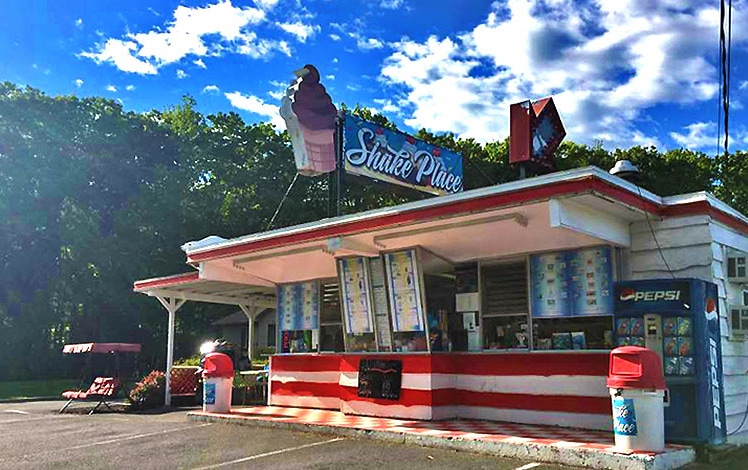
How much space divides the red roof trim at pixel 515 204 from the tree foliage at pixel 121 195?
59.3 feet

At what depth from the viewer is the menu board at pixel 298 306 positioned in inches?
528

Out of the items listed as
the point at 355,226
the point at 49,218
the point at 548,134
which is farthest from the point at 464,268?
the point at 49,218

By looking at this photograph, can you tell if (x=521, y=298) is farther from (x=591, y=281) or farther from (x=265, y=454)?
(x=265, y=454)

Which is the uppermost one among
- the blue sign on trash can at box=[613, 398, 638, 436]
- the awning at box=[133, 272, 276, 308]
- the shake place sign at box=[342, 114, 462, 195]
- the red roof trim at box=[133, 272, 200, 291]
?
the shake place sign at box=[342, 114, 462, 195]

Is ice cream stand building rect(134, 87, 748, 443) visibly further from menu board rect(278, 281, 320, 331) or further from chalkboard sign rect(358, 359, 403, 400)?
menu board rect(278, 281, 320, 331)

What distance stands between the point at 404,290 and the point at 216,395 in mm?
4190

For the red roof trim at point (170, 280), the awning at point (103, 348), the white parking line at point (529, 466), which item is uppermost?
the red roof trim at point (170, 280)

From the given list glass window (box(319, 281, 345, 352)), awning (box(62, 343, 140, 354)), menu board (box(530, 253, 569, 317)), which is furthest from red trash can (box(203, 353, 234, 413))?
menu board (box(530, 253, 569, 317))

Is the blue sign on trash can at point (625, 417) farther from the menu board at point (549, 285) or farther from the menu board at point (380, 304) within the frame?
the menu board at point (380, 304)

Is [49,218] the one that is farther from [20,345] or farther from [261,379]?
[261,379]

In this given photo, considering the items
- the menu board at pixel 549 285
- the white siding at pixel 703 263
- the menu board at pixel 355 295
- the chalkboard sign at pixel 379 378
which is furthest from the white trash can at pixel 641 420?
the menu board at pixel 355 295

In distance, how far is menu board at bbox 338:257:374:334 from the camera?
11664 mm

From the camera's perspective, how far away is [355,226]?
34.2 ft

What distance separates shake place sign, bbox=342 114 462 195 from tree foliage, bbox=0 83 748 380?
14835 millimetres
